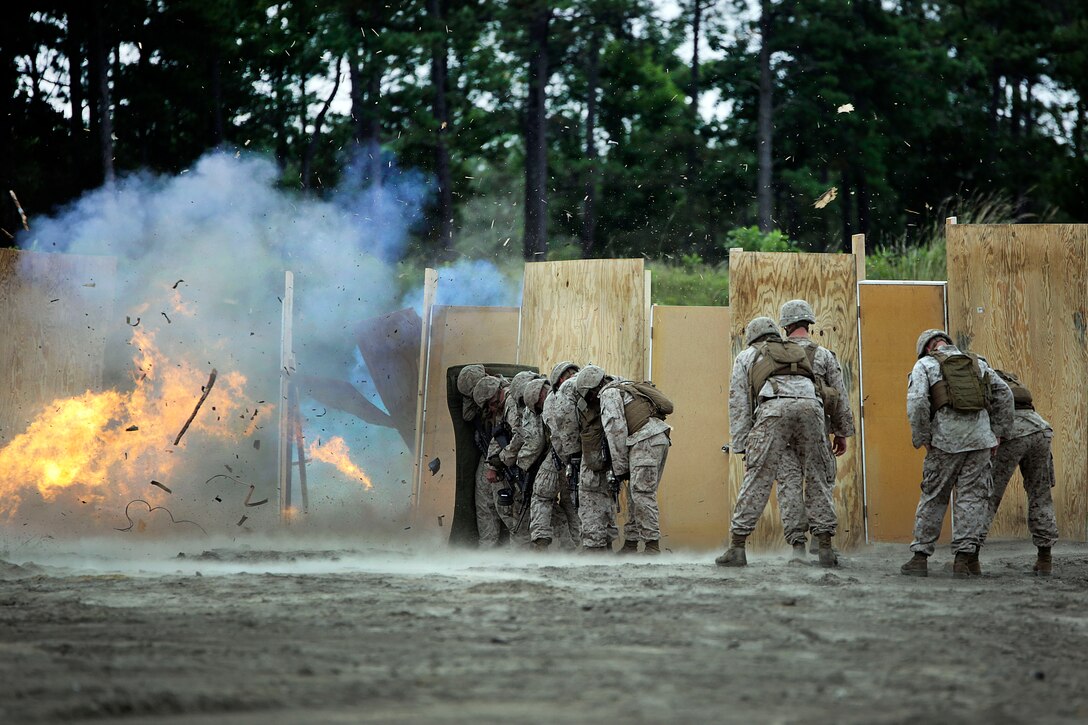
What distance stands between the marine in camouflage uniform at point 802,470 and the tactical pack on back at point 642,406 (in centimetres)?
121

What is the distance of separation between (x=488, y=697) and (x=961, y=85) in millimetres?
30435

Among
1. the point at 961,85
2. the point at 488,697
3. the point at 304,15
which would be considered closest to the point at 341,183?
the point at 304,15

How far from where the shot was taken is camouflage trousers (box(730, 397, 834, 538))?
9.63m

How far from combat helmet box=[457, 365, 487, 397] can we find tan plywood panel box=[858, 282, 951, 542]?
3.47m

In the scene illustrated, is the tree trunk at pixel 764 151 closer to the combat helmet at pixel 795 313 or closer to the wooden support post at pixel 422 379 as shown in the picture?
the wooden support post at pixel 422 379

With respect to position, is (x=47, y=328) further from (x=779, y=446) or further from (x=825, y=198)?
(x=825, y=198)

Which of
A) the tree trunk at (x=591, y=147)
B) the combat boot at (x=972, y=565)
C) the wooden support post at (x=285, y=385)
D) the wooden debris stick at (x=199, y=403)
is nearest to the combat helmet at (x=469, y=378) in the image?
the wooden support post at (x=285, y=385)

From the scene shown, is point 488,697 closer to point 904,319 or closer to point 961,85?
point 904,319

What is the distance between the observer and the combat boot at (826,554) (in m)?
9.48

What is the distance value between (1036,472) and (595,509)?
3.40 m

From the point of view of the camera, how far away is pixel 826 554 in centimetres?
949

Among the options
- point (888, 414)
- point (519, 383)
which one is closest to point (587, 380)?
point (519, 383)

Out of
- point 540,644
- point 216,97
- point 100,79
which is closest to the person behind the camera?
point 540,644

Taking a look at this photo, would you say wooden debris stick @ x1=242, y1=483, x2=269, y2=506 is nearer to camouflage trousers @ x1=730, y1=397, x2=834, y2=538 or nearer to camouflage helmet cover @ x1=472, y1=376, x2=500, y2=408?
camouflage helmet cover @ x1=472, y1=376, x2=500, y2=408
